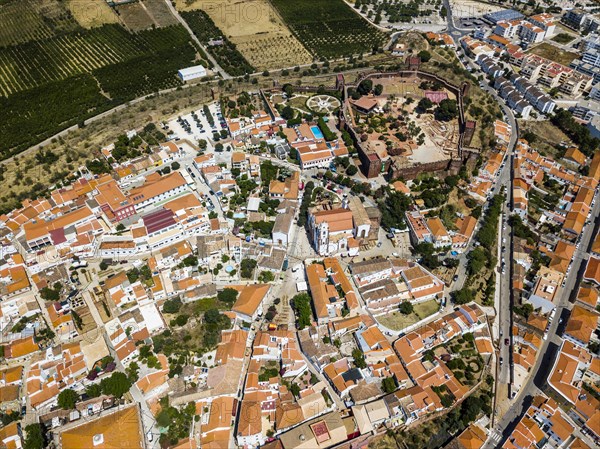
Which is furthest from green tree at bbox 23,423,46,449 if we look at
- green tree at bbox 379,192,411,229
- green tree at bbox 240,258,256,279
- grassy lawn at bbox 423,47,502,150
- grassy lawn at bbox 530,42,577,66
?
grassy lawn at bbox 530,42,577,66

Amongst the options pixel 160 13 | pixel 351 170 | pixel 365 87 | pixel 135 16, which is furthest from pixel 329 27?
pixel 351 170

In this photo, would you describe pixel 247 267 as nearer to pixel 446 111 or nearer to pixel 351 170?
pixel 351 170

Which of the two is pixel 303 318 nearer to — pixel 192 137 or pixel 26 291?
pixel 26 291

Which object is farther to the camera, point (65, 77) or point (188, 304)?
point (65, 77)

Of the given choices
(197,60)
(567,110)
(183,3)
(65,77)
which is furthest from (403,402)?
(183,3)

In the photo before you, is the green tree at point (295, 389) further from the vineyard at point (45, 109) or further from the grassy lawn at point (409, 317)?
the vineyard at point (45, 109)
